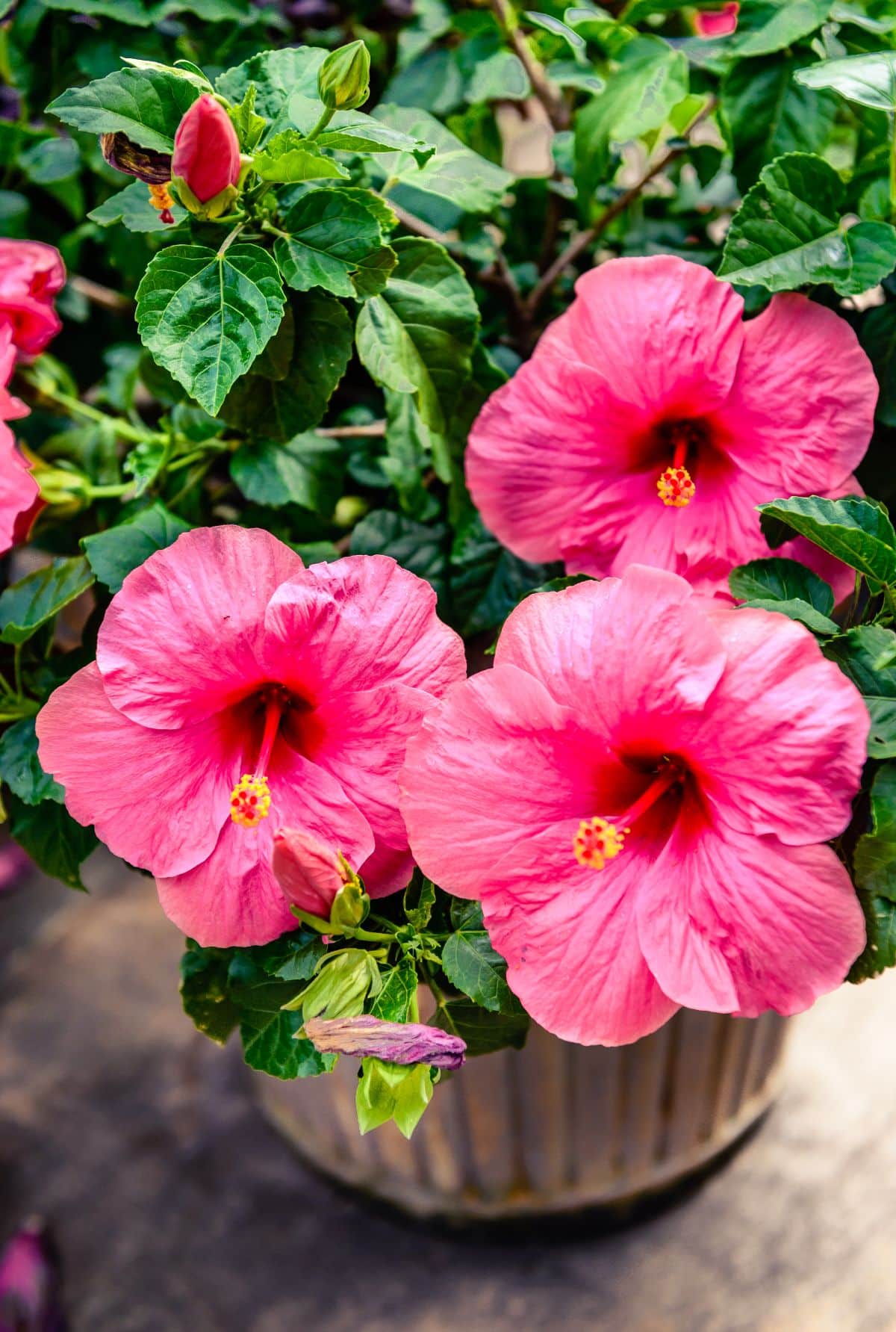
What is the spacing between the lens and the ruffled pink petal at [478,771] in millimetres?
436

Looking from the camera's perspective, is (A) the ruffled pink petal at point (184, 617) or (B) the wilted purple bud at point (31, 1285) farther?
(B) the wilted purple bud at point (31, 1285)

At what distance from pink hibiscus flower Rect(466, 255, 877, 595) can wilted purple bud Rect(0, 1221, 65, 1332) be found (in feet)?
2.38

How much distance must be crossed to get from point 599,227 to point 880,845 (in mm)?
402

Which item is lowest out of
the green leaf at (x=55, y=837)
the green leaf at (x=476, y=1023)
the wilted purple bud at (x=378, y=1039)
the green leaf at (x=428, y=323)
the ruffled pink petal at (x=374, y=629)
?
the green leaf at (x=55, y=837)

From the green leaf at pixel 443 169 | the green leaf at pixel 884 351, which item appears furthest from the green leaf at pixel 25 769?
the green leaf at pixel 884 351

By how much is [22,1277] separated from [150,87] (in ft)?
2.81

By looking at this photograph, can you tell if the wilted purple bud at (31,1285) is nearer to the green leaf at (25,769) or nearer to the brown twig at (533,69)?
the green leaf at (25,769)

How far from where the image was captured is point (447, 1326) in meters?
0.90

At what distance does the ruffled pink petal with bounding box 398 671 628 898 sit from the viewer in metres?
0.44

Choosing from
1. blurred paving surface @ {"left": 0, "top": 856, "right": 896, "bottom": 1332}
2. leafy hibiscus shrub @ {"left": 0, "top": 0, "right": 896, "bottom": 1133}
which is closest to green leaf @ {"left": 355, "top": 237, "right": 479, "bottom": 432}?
leafy hibiscus shrub @ {"left": 0, "top": 0, "right": 896, "bottom": 1133}

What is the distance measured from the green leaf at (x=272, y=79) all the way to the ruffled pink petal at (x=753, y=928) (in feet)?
1.21

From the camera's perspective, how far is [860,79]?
1.64ft

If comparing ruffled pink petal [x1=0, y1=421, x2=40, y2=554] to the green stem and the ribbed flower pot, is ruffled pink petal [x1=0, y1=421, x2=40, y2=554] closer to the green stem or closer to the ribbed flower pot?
the green stem

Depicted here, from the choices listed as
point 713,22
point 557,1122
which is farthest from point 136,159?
point 557,1122
